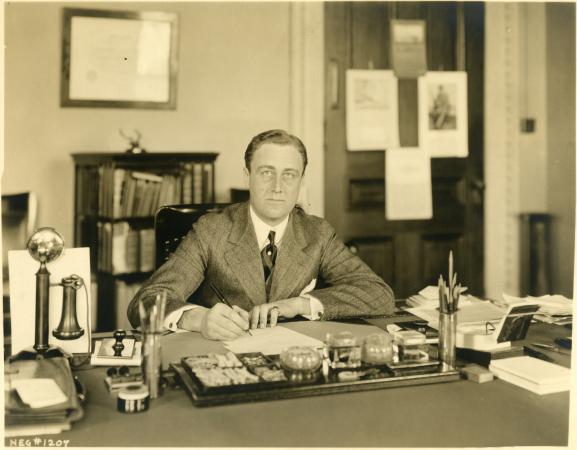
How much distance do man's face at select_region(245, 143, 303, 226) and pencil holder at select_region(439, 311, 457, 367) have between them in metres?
0.78

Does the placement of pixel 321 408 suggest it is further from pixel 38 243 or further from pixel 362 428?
pixel 38 243

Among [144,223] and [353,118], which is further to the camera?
[353,118]

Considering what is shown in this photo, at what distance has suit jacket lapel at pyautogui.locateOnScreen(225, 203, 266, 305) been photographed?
196 cm

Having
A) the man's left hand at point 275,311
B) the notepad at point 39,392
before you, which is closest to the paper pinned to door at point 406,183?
the man's left hand at point 275,311

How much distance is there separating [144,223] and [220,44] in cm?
114

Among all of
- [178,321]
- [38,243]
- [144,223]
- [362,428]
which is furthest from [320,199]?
[362,428]

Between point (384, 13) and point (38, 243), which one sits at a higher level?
point (384, 13)

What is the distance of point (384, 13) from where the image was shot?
12.5 ft

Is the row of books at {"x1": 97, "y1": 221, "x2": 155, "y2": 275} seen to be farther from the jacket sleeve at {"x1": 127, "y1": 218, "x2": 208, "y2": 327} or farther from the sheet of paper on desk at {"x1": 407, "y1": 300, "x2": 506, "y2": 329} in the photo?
A: the sheet of paper on desk at {"x1": 407, "y1": 300, "x2": 506, "y2": 329}

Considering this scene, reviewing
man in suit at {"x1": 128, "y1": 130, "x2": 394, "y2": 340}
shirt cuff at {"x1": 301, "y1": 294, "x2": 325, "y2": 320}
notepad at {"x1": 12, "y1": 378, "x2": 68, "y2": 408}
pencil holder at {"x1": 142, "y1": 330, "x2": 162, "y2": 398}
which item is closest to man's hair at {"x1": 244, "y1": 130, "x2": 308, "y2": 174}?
man in suit at {"x1": 128, "y1": 130, "x2": 394, "y2": 340}

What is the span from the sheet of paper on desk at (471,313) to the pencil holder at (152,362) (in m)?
0.79

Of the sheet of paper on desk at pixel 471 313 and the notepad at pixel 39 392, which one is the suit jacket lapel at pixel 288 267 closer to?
the sheet of paper on desk at pixel 471 313

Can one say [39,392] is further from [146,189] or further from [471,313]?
[146,189]

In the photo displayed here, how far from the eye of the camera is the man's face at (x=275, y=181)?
2.01 meters
